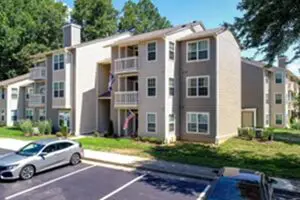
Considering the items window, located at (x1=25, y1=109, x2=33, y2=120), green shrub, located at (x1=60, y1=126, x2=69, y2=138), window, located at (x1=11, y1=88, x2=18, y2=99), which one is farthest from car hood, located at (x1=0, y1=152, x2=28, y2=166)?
window, located at (x1=11, y1=88, x2=18, y2=99)

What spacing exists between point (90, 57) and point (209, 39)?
12232mm

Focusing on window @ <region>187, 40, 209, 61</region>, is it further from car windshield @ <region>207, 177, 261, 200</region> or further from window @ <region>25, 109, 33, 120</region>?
window @ <region>25, 109, 33, 120</region>

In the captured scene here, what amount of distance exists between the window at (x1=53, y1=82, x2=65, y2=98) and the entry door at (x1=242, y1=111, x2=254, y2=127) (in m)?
19.8

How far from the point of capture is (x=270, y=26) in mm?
13984

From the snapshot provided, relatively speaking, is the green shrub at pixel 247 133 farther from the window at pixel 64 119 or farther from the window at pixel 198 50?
the window at pixel 64 119

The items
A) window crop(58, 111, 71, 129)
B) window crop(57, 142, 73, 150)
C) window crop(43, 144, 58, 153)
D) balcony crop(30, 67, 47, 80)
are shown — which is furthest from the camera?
balcony crop(30, 67, 47, 80)

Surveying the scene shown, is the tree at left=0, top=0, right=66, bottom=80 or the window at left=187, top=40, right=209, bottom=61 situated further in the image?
the tree at left=0, top=0, right=66, bottom=80

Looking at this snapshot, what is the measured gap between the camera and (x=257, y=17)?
13812 millimetres

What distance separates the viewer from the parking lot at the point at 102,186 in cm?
958

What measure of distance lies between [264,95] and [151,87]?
17.1 metres

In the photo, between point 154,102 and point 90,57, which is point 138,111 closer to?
point 154,102

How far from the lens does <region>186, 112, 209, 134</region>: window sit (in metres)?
21.6

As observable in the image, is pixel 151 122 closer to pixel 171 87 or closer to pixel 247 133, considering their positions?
pixel 171 87

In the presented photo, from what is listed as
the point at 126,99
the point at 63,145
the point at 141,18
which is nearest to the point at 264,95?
the point at 126,99
